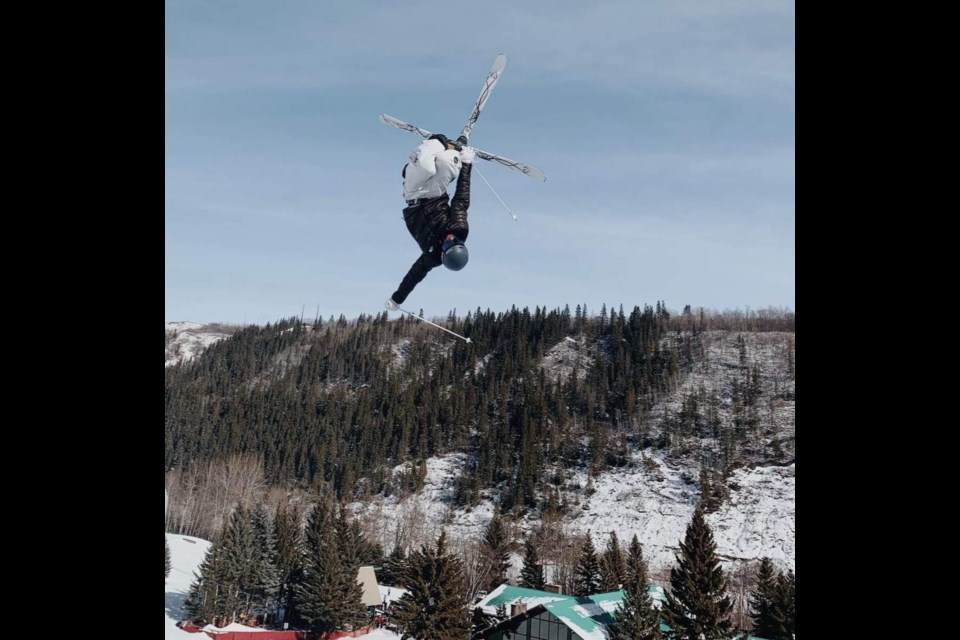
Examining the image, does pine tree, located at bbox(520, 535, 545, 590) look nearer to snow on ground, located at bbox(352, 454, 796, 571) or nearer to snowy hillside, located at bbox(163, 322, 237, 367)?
snow on ground, located at bbox(352, 454, 796, 571)

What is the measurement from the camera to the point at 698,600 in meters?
25.3

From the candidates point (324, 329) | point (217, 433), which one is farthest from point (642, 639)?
point (324, 329)

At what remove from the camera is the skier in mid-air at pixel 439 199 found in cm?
940

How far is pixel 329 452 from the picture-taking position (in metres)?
72.0

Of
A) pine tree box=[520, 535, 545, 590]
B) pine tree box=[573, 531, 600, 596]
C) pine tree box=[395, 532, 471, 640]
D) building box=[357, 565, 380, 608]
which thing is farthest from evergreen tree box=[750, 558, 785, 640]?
building box=[357, 565, 380, 608]

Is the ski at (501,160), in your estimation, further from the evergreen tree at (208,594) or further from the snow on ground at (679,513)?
the snow on ground at (679,513)

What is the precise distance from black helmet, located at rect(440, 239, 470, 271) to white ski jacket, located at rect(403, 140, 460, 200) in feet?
2.45

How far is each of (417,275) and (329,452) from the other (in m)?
64.3

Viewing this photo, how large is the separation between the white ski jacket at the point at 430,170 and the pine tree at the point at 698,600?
781 inches

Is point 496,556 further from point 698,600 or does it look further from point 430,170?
point 430,170

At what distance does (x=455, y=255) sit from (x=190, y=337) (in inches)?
5483
